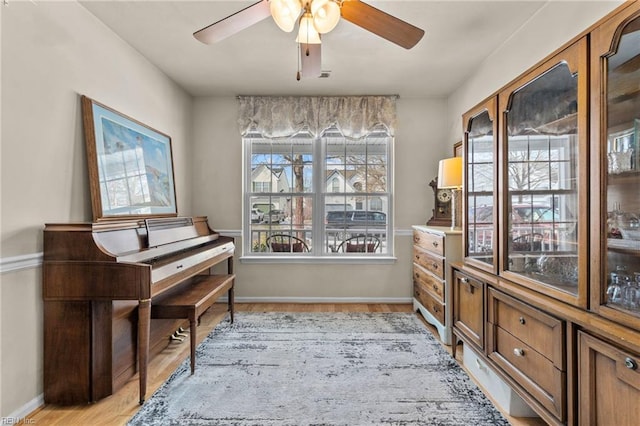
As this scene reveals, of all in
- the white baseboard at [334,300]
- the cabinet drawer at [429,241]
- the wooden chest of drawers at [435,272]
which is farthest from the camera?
the white baseboard at [334,300]

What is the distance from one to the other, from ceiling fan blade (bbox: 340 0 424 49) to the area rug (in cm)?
208

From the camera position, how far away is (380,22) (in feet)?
5.47

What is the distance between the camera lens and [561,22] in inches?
81.9

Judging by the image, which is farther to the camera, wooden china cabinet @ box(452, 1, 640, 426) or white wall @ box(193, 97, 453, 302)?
white wall @ box(193, 97, 453, 302)

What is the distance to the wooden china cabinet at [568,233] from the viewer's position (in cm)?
125

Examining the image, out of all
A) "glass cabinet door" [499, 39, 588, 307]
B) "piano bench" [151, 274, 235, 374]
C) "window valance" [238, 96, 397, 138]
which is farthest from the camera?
"window valance" [238, 96, 397, 138]

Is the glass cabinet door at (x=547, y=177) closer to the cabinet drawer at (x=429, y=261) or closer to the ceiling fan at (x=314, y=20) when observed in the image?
the ceiling fan at (x=314, y=20)

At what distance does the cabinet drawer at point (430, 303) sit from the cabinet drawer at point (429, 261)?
263 mm

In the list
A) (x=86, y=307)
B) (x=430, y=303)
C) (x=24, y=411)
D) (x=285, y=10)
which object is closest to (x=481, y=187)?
(x=430, y=303)

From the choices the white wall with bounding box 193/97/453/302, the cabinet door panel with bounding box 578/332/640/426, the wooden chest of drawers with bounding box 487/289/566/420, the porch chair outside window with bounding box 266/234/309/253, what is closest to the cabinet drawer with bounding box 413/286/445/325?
the white wall with bounding box 193/97/453/302

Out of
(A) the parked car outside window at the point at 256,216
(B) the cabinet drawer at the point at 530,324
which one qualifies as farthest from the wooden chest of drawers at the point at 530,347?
(A) the parked car outside window at the point at 256,216

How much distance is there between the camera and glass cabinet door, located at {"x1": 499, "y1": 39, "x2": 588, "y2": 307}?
1.43 m

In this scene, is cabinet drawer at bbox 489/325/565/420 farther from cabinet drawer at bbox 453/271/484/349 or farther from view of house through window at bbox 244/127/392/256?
view of house through window at bbox 244/127/392/256

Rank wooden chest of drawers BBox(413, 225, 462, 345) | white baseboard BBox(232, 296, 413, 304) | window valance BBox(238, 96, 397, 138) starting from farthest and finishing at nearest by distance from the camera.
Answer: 1. white baseboard BBox(232, 296, 413, 304)
2. window valance BBox(238, 96, 397, 138)
3. wooden chest of drawers BBox(413, 225, 462, 345)
